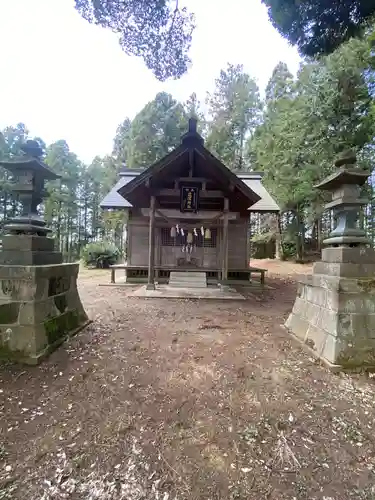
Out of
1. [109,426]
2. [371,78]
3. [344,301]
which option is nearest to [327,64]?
[371,78]

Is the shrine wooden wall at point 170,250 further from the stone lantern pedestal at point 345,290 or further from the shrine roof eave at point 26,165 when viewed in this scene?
the shrine roof eave at point 26,165

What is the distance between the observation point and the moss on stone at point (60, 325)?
329 centimetres

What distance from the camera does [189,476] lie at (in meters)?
1.75

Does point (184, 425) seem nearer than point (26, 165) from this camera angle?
Yes

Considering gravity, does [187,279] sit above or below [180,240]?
below

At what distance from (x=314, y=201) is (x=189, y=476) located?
606 inches

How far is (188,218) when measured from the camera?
9.27 meters

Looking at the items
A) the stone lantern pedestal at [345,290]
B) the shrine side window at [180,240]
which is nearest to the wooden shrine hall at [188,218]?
the shrine side window at [180,240]

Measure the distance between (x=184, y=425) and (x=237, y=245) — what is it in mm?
9321

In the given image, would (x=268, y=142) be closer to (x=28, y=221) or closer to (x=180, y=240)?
(x=180, y=240)

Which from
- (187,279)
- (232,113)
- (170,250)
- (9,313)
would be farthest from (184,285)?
(232,113)

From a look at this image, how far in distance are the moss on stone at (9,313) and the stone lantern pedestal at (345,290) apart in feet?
12.2

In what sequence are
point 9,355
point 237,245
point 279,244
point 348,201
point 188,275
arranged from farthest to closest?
point 279,244
point 237,245
point 188,275
point 348,201
point 9,355

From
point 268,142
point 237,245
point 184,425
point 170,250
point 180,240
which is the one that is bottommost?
point 184,425
